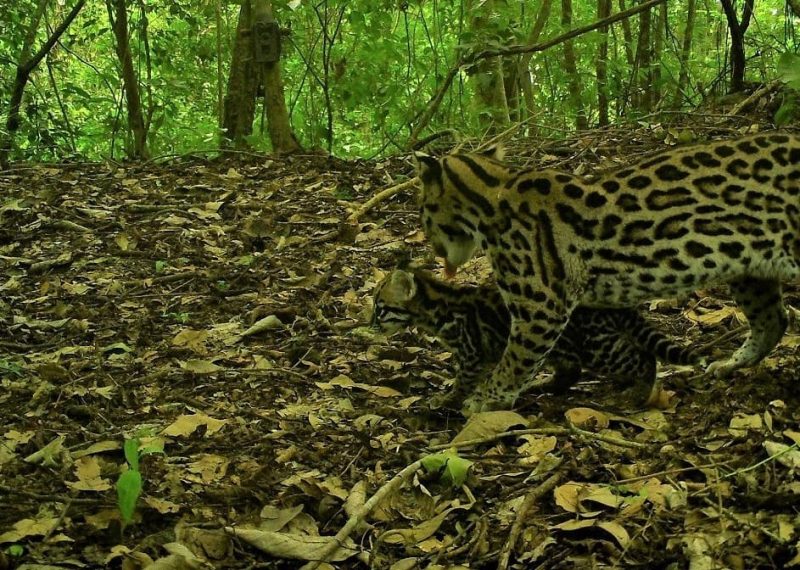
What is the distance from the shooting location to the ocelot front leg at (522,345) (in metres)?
5.50

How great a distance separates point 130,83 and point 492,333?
9.36 meters

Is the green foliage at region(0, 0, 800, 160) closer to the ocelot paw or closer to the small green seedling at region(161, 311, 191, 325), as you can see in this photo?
the small green seedling at region(161, 311, 191, 325)

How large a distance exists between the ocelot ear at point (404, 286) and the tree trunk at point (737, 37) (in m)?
5.46

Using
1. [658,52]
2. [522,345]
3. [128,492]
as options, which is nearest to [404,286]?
[522,345]

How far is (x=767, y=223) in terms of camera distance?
5035mm

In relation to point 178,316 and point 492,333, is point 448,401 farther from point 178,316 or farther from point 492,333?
point 178,316

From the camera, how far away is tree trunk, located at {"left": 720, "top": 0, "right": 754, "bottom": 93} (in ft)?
32.2

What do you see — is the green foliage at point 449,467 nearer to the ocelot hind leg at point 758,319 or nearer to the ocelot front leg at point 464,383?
the ocelot front leg at point 464,383

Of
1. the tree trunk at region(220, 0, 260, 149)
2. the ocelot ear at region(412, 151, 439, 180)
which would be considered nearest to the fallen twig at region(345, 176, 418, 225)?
the ocelot ear at region(412, 151, 439, 180)

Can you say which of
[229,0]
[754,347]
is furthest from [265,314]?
[229,0]

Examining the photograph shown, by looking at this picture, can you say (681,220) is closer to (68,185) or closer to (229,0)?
(68,185)

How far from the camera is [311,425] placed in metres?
5.62

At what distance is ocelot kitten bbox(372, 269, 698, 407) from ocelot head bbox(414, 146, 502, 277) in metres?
0.26

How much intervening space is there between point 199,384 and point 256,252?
285cm
